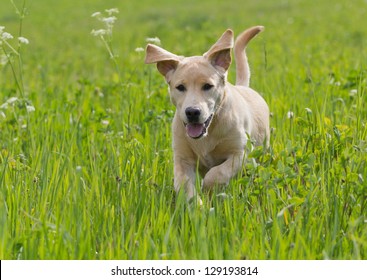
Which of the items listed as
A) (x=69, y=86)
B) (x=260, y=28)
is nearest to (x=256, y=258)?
(x=260, y=28)

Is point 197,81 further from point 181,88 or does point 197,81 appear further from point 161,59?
point 161,59

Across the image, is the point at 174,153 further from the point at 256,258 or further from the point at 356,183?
the point at 256,258

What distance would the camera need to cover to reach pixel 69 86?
9.27 m

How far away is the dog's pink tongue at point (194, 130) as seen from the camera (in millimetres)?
4660

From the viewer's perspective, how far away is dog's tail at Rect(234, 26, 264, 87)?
5930mm

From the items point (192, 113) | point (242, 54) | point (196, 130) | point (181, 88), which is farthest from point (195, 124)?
point (242, 54)

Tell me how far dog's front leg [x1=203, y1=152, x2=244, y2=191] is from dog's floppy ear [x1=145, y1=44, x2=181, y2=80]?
734mm

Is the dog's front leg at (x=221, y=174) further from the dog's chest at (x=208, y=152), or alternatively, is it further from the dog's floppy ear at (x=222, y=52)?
the dog's floppy ear at (x=222, y=52)

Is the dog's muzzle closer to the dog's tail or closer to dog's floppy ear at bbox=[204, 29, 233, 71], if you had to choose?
dog's floppy ear at bbox=[204, 29, 233, 71]

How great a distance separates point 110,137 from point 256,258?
2352 mm

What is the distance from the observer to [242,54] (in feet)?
20.2

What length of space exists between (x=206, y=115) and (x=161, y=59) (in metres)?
0.51
